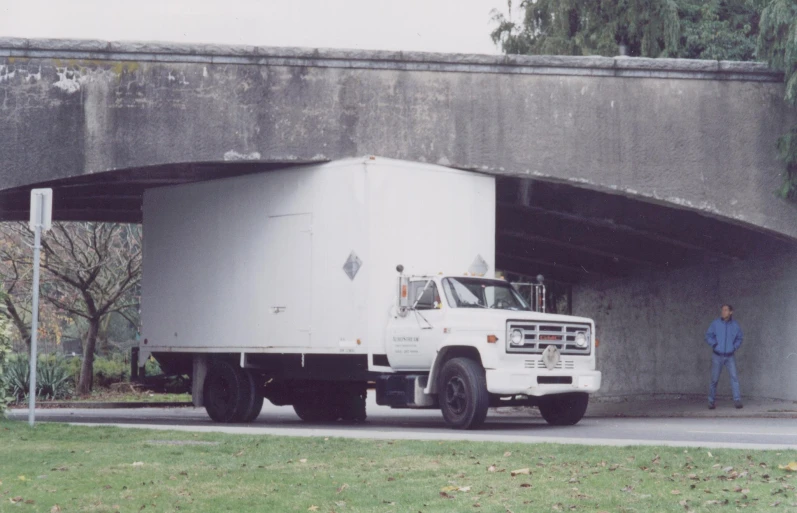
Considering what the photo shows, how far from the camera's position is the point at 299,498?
8953 millimetres

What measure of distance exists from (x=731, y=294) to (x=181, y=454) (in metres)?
14.8

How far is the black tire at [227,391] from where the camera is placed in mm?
19172

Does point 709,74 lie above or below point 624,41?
below

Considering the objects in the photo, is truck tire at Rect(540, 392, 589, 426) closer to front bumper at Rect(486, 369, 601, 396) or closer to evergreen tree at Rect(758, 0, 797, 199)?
front bumper at Rect(486, 369, 601, 396)

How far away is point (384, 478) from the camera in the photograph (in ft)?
32.6

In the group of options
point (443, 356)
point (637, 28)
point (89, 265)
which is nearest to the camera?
point (443, 356)

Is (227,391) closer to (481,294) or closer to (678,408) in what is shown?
(481,294)

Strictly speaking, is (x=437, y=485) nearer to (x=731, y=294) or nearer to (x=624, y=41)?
(x=731, y=294)

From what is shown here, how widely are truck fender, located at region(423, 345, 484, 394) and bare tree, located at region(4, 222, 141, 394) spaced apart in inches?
639

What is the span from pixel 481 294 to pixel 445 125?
3.77 m

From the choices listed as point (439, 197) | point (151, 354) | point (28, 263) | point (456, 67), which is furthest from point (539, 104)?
point (28, 263)

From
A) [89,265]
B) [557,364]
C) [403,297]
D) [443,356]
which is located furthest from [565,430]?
[89,265]

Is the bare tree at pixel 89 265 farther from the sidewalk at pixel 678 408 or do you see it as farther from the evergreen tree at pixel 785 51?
the evergreen tree at pixel 785 51

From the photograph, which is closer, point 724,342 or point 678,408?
point 724,342
